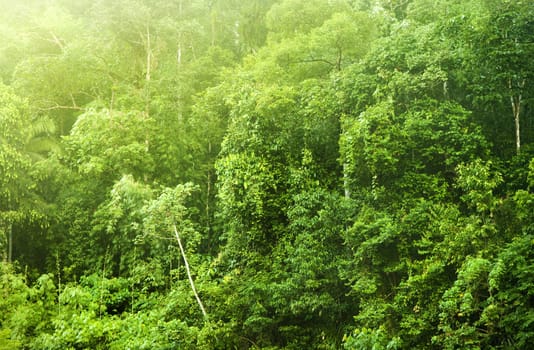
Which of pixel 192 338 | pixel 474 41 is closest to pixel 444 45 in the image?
pixel 474 41

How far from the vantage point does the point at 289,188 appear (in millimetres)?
11734

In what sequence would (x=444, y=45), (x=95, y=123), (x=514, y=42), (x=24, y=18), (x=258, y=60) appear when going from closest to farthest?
(x=514, y=42) < (x=444, y=45) < (x=95, y=123) < (x=258, y=60) < (x=24, y=18)

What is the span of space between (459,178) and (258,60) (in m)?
5.60

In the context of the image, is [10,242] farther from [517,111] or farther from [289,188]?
[517,111]

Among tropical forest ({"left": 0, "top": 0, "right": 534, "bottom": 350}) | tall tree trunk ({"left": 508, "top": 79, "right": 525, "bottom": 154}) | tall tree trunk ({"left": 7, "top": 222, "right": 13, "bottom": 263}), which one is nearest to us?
tropical forest ({"left": 0, "top": 0, "right": 534, "bottom": 350})

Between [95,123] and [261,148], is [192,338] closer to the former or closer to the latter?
[261,148]

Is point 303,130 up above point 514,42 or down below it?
below

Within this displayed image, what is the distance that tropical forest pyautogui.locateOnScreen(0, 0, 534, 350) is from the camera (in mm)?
9578

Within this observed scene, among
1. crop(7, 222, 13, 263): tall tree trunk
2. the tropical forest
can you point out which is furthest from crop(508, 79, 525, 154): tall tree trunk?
crop(7, 222, 13, 263): tall tree trunk

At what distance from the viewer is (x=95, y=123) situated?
12.7 meters

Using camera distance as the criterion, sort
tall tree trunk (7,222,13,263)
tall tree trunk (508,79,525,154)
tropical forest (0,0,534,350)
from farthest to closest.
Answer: tall tree trunk (7,222,13,263) < tall tree trunk (508,79,525,154) < tropical forest (0,0,534,350)

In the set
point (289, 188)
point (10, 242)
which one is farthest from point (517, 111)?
point (10, 242)

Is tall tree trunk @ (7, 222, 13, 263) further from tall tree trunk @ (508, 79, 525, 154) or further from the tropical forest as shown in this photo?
tall tree trunk @ (508, 79, 525, 154)

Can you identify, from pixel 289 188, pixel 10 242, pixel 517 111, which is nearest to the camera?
pixel 517 111
